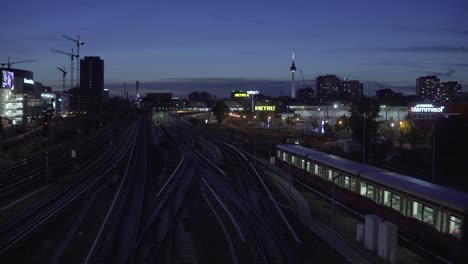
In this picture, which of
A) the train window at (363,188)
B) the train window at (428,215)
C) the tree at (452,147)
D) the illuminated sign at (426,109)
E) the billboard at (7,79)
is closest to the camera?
the train window at (428,215)

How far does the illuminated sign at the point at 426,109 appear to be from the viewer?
2355 inches

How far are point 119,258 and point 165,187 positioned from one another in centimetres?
1272

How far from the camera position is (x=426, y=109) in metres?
60.8

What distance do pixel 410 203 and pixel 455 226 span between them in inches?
90.2

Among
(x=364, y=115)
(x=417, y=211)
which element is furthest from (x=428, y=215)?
A: (x=364, y=115)

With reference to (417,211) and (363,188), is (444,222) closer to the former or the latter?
(417,211)

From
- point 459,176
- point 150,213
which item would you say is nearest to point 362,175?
point 150,213

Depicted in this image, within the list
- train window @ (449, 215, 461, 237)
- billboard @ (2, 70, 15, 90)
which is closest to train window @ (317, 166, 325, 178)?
train window @ (449, 215, 461, 237)

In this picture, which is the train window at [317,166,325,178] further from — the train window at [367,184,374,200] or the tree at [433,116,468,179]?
the tree at [433,116,468,179]

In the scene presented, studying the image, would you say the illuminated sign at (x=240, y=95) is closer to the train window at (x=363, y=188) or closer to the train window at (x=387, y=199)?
the train window at (x=363, y=188)

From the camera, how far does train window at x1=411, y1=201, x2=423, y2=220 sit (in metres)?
14.5

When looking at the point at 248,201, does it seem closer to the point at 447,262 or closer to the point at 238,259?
the point at 238,259

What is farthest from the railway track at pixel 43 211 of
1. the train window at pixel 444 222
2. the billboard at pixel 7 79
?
the billboard at pixel 7 79

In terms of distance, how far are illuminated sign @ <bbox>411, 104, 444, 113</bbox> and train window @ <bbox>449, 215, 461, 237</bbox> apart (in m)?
51.5
